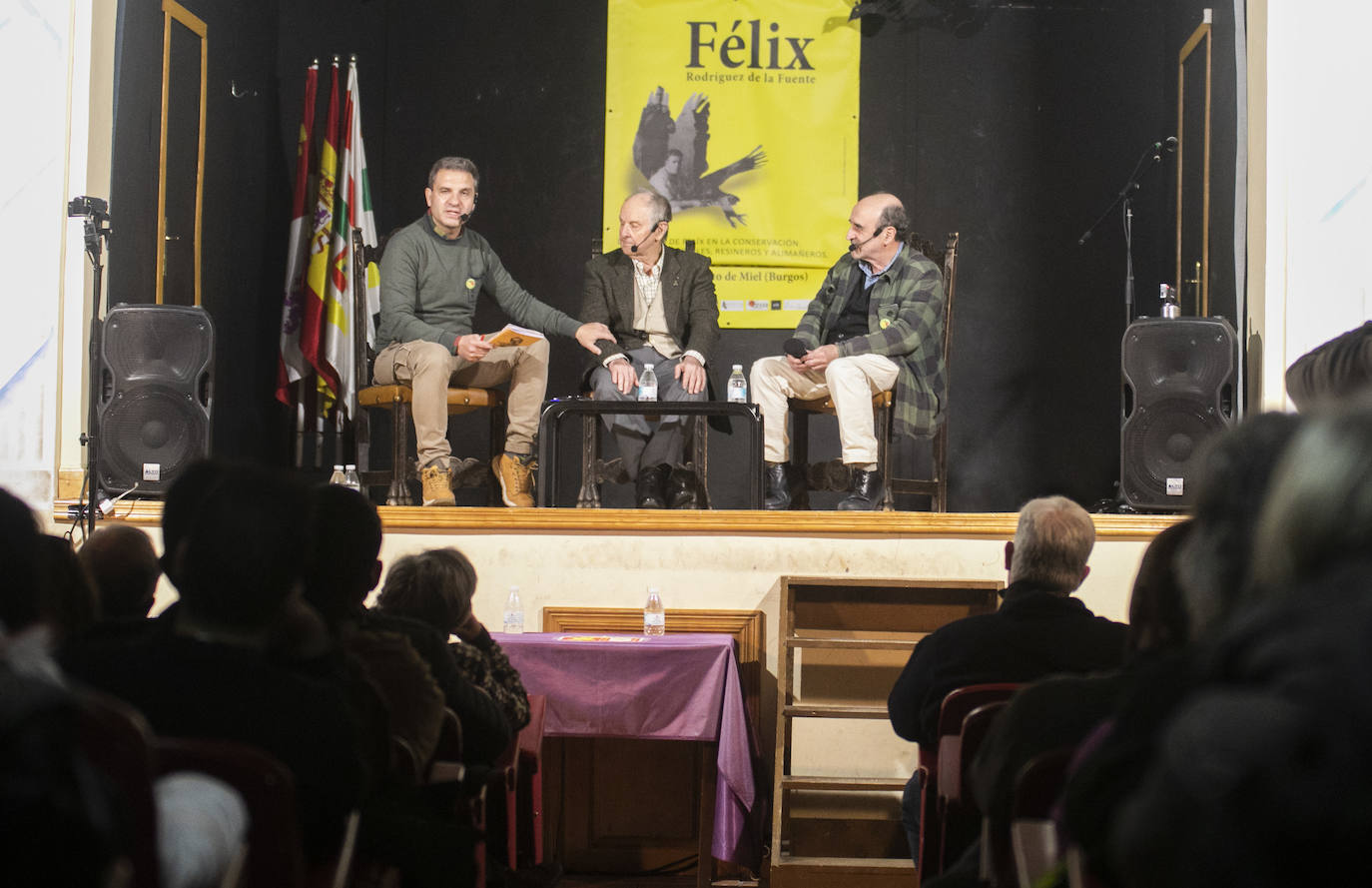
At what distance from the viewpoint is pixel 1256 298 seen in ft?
15.3

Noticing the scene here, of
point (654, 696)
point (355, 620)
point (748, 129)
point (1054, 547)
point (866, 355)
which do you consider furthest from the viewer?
point (748, 129)

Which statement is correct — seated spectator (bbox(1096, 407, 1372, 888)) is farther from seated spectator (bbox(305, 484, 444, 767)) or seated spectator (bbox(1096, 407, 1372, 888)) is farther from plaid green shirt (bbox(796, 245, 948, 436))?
plaid green shirt (bbox(796, 245, 948, 436))

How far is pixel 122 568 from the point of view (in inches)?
83.0

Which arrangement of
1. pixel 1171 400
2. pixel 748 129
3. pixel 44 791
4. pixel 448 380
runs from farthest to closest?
1. pixel 748 129
2. pixel 448 380
3. pixel 1171 400
4. pixel 44 791

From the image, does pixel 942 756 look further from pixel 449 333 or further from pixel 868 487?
pixel 449 333

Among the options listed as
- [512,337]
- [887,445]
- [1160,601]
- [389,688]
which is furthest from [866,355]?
[1160,601]

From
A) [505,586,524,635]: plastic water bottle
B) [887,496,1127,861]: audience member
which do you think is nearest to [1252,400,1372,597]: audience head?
[887,496,1127,861]: audience member

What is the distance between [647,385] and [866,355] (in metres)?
0.84

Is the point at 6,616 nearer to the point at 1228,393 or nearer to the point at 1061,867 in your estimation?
the point at 1061,867

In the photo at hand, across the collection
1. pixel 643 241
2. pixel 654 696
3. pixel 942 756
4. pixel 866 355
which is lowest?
pixel 654 696

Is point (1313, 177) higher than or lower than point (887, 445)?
higher

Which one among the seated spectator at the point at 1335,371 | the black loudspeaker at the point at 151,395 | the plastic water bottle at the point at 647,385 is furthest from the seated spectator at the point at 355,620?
the plastic water bottle at the point at 647,385

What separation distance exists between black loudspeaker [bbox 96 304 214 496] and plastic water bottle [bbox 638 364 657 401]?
157 cm

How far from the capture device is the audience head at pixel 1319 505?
0.86 m
